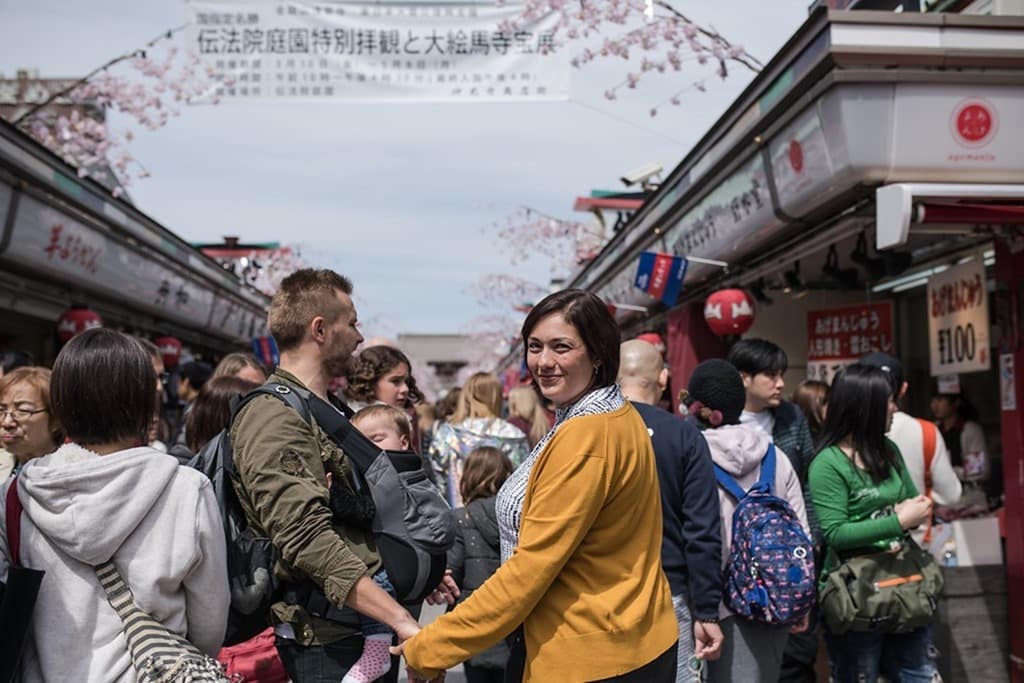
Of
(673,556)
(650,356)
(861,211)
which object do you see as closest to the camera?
(673,556)

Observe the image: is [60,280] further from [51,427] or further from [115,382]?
[115,382]

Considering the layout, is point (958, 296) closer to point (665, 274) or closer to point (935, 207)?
point (935, 207)

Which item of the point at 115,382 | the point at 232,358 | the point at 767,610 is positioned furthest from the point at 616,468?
the point at 232,358

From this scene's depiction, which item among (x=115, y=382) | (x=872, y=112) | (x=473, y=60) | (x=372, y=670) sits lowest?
(x=372, y=670)

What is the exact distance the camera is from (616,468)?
2574 mm

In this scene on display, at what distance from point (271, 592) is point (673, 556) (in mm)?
1643

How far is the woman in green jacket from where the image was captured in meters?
4.52

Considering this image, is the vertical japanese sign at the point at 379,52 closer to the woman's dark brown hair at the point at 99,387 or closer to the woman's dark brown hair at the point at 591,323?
the woman's dark brown hair at the point at 591,323

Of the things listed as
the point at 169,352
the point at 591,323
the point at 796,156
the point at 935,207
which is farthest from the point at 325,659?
the point at 169,352

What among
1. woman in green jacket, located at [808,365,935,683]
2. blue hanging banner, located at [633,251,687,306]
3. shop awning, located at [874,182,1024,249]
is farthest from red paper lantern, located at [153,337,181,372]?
woman in green jacket, located at [808,365,935,683]

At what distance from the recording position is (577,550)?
8.49ft

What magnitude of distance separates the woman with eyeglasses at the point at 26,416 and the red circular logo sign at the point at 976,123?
4.90m

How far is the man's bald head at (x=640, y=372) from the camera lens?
4250 mm

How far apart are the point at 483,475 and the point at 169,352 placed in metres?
11.1
